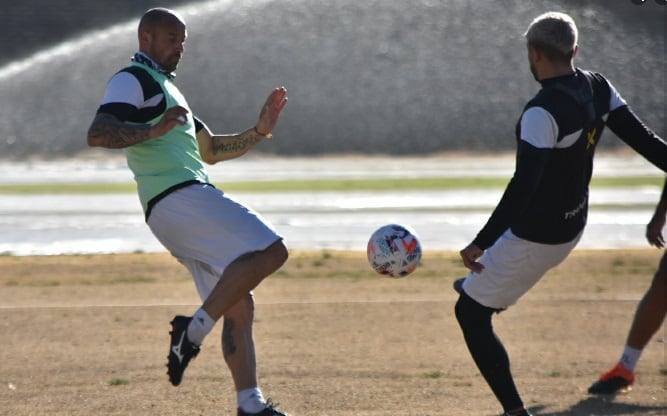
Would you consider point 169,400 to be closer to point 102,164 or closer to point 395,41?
point 102,164

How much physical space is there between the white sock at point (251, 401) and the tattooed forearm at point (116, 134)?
1590 mm

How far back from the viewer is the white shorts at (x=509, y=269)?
6.14m

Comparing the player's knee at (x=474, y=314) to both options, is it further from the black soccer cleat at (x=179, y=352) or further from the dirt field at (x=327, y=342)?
the black soccer cleat at (x=179, y=352)

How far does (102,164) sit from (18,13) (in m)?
23.9

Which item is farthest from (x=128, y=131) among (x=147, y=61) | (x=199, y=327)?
(x=199, y=327)

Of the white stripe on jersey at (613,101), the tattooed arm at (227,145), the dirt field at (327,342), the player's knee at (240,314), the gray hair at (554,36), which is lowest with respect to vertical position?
the dirt field at (327,342)

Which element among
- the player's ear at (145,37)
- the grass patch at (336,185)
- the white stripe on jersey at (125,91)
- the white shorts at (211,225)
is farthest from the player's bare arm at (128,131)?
the grass patch at (336,185)

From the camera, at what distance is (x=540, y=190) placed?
19.8ft

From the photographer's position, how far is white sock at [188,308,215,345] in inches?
236

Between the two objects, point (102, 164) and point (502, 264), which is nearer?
point (502, 264)

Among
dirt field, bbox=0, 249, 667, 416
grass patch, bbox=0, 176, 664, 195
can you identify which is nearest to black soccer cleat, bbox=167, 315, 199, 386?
dirt field, bbox=0, 249, 667, 416

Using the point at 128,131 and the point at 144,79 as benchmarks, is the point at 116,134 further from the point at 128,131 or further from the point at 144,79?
the point at 144,79

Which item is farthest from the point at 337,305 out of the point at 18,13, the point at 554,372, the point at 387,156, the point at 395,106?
the point at 18,13

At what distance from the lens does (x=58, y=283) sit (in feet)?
40.9
